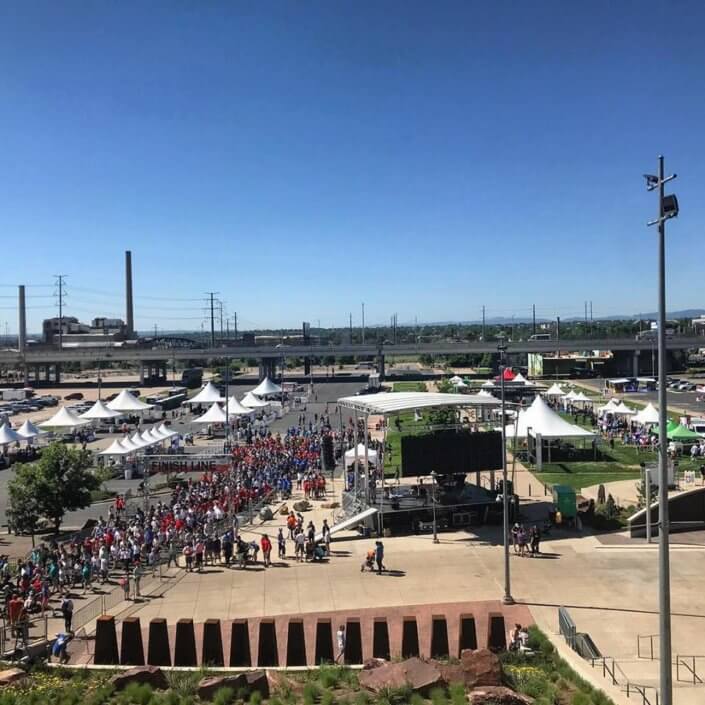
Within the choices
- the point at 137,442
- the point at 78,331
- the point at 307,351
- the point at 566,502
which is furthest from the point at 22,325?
the point at 566,502

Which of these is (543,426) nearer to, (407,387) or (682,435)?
(682,435)

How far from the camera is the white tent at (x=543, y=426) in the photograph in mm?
36938

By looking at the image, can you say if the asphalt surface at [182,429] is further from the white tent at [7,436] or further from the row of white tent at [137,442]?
the white tent at [7,436]

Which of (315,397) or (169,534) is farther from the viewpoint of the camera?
(315,397)

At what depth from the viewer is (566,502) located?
2547 centimetres

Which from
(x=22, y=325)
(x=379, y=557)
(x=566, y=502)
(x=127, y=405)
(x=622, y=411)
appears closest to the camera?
(x=379, y=557)

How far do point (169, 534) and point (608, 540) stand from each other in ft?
46.4

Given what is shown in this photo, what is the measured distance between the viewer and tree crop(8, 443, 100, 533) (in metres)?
25.1

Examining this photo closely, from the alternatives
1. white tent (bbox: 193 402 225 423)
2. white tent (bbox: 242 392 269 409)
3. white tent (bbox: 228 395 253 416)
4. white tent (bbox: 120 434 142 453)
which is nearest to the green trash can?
white tent (bbox: 120 434 142 453)

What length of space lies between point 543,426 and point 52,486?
935 inches

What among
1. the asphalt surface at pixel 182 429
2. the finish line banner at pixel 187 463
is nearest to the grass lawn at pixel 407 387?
the asphalt surface at pixel 182 429

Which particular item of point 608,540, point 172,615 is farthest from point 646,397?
point 172,615

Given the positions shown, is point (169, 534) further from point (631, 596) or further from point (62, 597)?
point (631, 596)

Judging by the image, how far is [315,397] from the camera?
7919 cm
